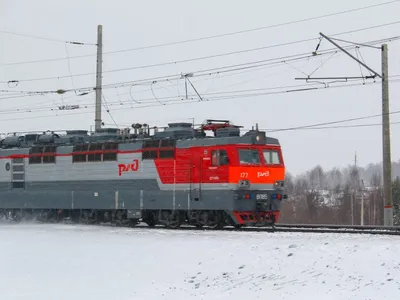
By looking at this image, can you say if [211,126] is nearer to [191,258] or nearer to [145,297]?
[191,258]

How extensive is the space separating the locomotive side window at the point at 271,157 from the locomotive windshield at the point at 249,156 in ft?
1.73

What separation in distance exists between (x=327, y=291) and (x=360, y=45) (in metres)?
17.0

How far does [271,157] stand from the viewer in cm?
3456

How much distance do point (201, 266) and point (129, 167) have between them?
1337cm

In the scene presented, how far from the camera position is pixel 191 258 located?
85.5 feet

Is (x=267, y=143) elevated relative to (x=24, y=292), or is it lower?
elevated

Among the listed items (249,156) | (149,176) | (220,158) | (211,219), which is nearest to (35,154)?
(149,176)

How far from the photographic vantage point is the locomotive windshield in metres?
33.2

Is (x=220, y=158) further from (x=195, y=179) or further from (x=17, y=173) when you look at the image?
(x=17, y=173)

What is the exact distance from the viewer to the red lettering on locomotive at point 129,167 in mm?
37062

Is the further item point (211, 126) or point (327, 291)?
point (211, 126)

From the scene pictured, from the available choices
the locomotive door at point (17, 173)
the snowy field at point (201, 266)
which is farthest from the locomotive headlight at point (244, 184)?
the locomotive door at point (17, 173)

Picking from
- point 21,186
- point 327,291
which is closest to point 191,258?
point 327,291

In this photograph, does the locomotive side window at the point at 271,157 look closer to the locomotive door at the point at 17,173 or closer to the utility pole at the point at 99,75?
the utility pole at the point at 99,75
